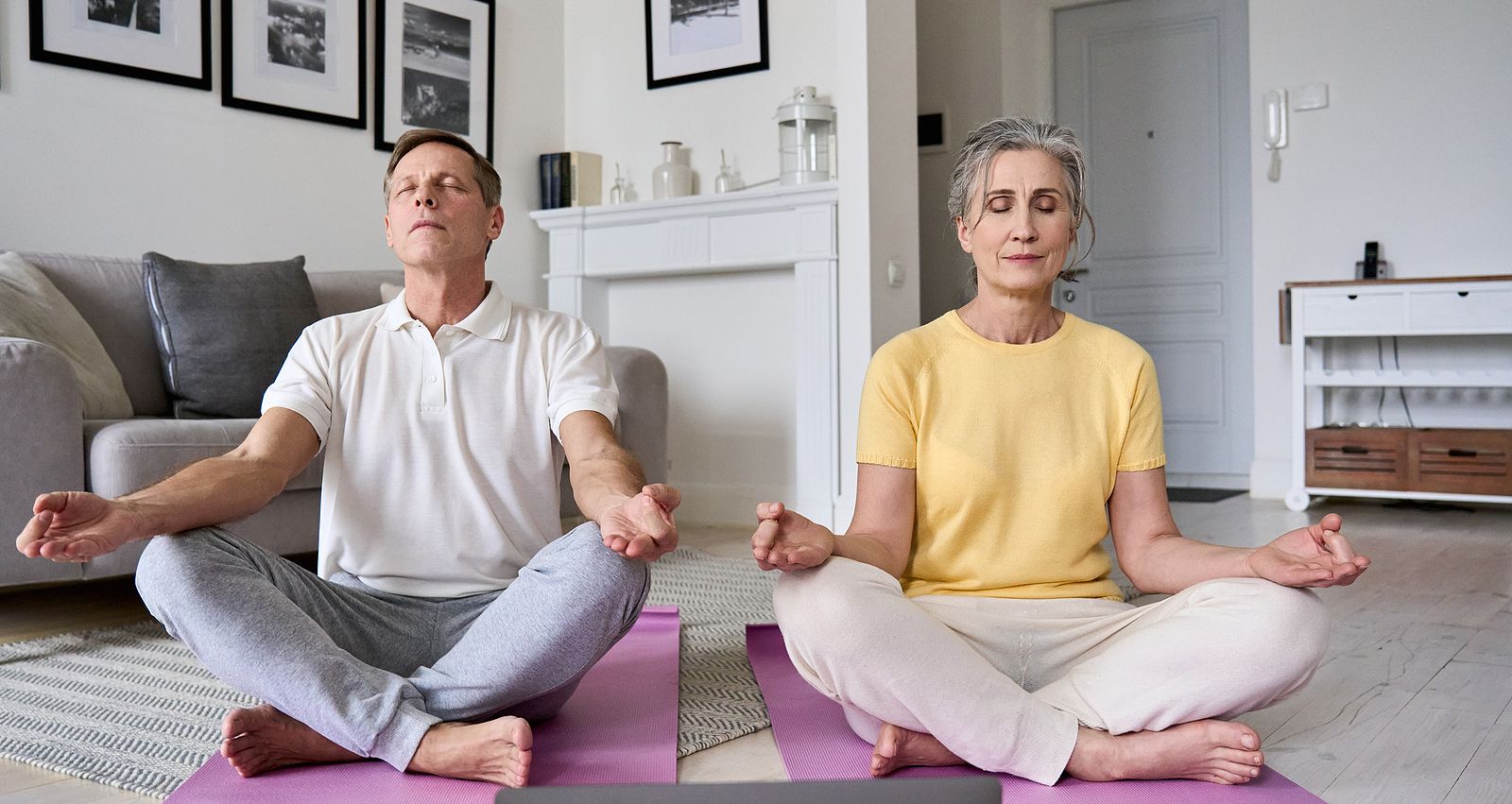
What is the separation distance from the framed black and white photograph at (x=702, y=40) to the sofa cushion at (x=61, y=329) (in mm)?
2495

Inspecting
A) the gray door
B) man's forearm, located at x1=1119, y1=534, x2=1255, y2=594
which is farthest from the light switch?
man's forearm, located at x1=1119, y1=534, x2=1255, y2=594

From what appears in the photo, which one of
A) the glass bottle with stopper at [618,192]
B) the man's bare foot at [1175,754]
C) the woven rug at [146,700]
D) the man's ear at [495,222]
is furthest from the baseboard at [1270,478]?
the man's ear at [495,222]

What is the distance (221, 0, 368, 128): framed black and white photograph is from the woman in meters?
2.93

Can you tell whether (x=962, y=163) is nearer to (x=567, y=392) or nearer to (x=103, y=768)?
(x=567, y=392)

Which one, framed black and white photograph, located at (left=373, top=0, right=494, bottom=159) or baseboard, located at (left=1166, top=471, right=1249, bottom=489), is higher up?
framed black and white photograph, located at (left=373, top=0, right=494, bottom=159)

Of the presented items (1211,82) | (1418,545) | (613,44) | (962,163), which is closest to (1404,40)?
(1211,82)

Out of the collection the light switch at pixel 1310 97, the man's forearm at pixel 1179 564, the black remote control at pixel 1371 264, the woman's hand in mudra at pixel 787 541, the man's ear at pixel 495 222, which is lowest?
the man's forearm at pixel 1179 564

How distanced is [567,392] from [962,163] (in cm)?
64

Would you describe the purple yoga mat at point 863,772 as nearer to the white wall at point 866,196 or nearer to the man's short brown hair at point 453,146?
the man's short brown hair at point 453,146

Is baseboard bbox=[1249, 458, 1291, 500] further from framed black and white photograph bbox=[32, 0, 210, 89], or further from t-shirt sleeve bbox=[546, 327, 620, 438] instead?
framed black and white photograph bbox=[32, 0, 210, 89]

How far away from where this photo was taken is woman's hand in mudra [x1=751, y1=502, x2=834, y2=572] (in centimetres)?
129

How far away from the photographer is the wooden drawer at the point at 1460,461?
14.1 ft

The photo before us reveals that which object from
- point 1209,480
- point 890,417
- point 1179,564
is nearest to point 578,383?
point 890,417

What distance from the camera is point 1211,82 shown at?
552 cm
